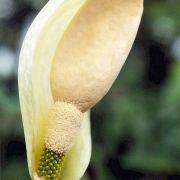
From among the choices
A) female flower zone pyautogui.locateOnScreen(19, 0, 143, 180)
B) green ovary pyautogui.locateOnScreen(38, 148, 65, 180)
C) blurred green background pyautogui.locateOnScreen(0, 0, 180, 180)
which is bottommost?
blurred green background pyautogui.locateOnScreen(0, 0, 180, 180)

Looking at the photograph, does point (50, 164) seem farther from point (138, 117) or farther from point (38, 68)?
point (138, 117)

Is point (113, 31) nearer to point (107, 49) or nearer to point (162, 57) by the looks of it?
point (107, 49)

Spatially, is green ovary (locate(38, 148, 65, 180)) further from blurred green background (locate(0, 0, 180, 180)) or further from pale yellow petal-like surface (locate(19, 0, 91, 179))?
blurred green background (locate(0, 0, 180, 180))

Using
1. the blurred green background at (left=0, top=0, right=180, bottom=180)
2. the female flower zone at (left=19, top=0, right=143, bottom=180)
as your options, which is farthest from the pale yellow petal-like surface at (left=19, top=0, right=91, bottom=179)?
the blurred green background at (left=0, top=0, right=180, bottom=180)

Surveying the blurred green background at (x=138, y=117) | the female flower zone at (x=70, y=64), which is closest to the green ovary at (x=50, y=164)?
the female flower zone at (x=70, y=64)

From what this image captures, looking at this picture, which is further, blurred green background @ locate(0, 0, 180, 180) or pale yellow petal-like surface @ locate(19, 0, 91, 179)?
blurred green background @ locate(0, 0, 180, 180)

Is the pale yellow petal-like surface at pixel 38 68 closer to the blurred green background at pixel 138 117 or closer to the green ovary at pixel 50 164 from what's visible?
the green ovary at pixel 50 164

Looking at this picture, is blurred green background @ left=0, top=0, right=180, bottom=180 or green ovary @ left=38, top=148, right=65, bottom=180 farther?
blurred green background @ left=0, top=0, right=180, bottom=180

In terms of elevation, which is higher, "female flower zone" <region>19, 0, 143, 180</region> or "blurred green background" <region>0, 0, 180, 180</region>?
"female flower zone" <region>19, 0, 143, 180</region>
